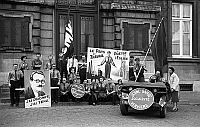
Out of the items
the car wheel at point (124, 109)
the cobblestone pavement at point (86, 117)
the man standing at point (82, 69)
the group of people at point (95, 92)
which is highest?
the man standing at point (82, 69)

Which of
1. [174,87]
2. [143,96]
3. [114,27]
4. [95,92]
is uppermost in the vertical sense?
[114,27]

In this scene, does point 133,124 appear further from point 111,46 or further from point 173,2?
point 173,2

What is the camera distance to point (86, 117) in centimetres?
1154

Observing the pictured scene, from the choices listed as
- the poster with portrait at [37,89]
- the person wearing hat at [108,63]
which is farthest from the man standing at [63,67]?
the poster with portrait at [37,89]

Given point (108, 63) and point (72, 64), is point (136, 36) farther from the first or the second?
point (72, 64)

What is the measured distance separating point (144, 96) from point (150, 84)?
50 centimetres

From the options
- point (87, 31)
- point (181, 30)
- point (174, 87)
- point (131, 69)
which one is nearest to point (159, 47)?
point (174, 87)

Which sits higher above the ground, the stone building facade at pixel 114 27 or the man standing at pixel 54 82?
the stone building facade at pixel 114 27

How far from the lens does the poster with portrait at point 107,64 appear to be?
648 inches

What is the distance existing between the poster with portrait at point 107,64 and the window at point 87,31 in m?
2.37

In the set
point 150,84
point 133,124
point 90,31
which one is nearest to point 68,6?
point 90,31

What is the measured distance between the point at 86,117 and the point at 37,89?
2790 mm

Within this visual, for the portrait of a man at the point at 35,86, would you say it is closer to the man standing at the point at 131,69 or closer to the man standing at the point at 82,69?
the man standing at the point at 82,69

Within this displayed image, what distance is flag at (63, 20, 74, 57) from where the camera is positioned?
16859 mm
